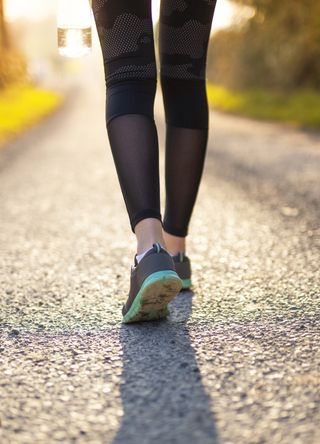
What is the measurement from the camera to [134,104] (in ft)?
5.45

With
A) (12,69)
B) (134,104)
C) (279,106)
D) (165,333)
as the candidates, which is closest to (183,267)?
(165,333)

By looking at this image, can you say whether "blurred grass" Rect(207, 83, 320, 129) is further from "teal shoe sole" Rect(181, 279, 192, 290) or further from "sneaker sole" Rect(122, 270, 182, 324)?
"sneaker sole" Rect(122, 270, 182, 324)

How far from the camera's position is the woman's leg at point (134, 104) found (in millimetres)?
1625

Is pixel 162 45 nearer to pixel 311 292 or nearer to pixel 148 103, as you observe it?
pixel 148 103

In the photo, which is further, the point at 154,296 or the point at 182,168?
the point at 182,168

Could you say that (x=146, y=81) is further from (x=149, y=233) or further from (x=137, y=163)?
(x=149, y=233)

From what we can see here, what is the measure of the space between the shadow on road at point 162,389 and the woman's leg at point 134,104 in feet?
0.70

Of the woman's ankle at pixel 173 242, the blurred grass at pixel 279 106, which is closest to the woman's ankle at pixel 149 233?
the woman's ankle at pixel 173 242

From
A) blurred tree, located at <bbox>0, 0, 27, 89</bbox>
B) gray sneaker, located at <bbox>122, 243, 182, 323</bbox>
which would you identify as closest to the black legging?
gray sneaker, located at <bbox>122, 243, 182, 323</bbox>

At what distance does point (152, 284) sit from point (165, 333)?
0.14 meters

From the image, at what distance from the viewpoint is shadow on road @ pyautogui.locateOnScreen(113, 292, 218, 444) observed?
3.67 feet

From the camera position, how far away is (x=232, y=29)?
18.3 meters

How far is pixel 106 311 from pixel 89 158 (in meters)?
4.25

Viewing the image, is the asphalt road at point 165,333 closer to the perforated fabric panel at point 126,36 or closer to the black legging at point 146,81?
the black legging at point 146,81
